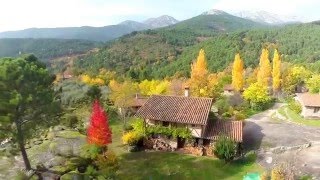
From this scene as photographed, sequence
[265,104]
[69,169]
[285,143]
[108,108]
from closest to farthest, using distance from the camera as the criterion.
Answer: [69,169] → [285,143] → [108,108] → [265,104]

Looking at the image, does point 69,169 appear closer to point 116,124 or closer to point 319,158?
point 116,124

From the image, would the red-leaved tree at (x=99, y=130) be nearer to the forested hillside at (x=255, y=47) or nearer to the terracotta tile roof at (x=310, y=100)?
the terracotta tile roof at (x=310, y=100)

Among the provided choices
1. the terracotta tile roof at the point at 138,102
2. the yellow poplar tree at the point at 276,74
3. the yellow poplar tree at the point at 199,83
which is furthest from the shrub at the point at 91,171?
the yellow poplar tree at the point at 276,74

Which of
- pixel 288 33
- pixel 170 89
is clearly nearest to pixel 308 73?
pixel 170 89

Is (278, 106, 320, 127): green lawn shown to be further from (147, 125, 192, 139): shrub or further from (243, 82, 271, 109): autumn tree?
(147, 125, 192, 139): shrub

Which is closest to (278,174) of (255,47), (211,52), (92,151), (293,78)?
(92,151)

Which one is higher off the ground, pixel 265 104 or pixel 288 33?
pixel 288 33
